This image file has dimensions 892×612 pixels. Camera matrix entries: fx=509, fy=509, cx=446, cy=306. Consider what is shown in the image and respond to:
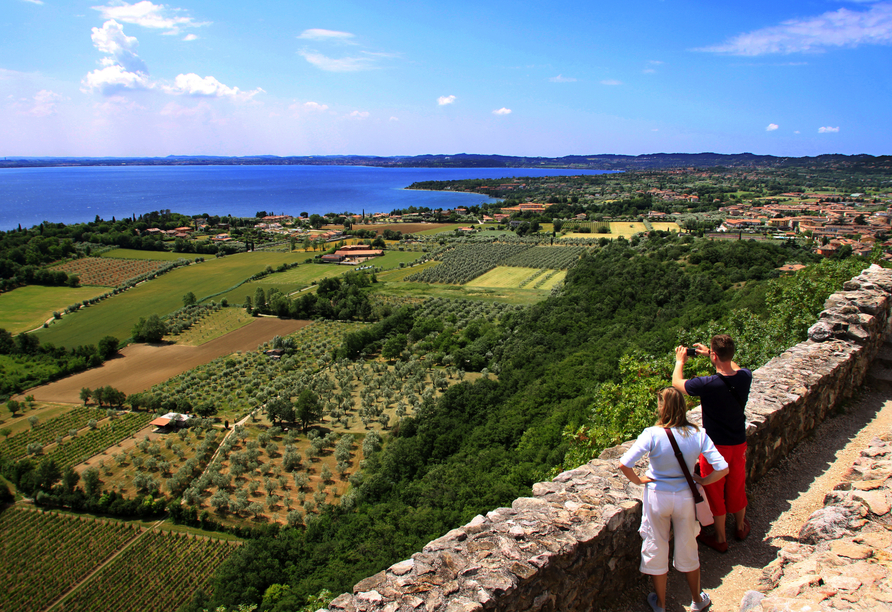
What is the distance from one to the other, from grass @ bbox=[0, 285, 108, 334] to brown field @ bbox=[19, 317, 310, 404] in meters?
17.5

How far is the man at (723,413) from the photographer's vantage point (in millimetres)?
5309

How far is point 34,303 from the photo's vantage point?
6594 cm

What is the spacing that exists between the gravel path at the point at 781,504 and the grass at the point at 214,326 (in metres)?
53.0

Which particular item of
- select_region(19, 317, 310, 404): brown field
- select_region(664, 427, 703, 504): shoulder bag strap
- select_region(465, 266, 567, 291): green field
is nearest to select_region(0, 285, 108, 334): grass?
select_region(19, 317, 310, 404): brown field

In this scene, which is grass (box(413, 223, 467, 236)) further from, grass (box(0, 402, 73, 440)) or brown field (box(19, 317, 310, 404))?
grass (box(0, 402, 73, 440))

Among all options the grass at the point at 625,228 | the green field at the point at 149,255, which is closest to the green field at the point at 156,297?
the green field at the point at 149,255

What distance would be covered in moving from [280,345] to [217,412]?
13445 mm

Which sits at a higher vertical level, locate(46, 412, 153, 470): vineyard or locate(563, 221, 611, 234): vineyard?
locate(563, 221, 611, 234): vineyard

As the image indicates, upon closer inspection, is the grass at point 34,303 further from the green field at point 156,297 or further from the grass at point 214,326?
the grass at point 214,326

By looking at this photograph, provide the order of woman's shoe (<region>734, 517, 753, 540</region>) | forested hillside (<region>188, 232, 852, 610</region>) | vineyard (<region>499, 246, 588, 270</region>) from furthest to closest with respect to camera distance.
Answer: vineyard (<region>499, 246, 588, 270</region>) < forested hillside (<region>188, 232, 852, 610</region>) < woman's shoe (<region>734, 517, 753, 540</region>)

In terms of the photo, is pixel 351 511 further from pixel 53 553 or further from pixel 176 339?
pixel 176 339

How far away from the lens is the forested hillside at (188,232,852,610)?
1772 centimetres

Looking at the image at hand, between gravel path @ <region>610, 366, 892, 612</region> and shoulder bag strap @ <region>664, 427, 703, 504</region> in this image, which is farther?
gravel path @ <region>610, 366, 892, 612</region>

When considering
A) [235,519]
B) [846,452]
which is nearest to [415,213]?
[235,519]
